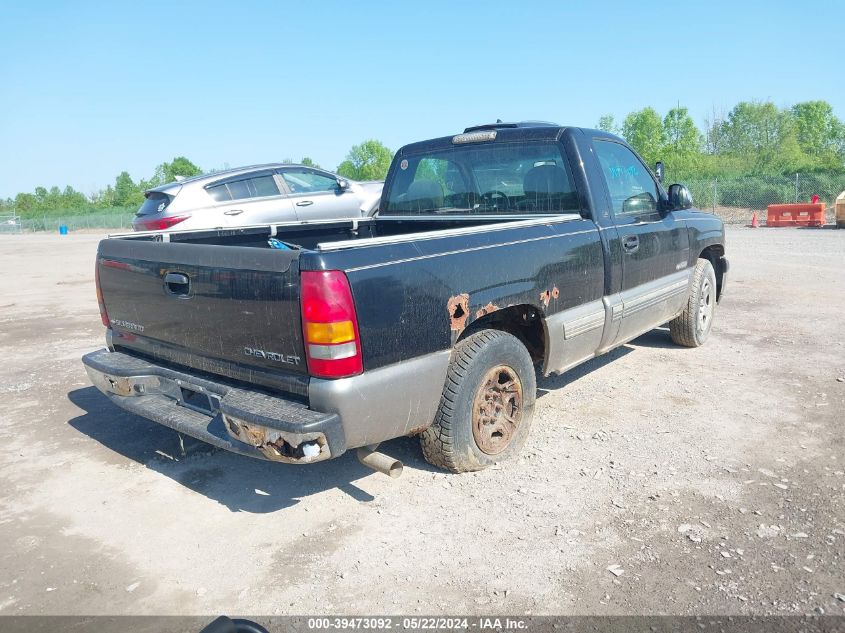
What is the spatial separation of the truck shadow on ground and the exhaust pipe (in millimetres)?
464

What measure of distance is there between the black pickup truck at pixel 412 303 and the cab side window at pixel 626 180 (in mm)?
19

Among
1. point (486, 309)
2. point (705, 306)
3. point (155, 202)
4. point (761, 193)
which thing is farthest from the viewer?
point (761, 193)

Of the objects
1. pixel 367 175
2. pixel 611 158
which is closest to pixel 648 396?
pixel 611 158

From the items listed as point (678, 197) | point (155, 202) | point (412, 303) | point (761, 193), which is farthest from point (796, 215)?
point (412, 303)

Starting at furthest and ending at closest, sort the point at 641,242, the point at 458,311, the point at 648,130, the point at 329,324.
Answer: the point at 648,130 → the point at 641,242 → the point at 458,311 → the point at 329,324

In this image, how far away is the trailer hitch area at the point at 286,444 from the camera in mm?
2820

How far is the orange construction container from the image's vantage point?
21.8 metres

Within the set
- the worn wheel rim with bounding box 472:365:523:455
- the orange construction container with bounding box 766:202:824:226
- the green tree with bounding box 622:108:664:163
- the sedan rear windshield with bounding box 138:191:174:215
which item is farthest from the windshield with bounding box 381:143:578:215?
the green tree with bounding box 622:108:664:163

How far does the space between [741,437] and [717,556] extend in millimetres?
1508

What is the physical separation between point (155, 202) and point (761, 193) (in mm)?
29773

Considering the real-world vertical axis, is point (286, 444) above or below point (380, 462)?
above

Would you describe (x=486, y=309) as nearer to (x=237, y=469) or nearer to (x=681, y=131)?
(x=237, y=469)

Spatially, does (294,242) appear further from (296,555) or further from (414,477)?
(296,555)

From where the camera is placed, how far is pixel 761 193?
3070 cm
